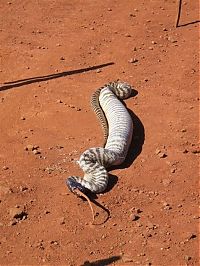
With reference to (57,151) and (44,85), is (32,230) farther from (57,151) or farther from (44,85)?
(44,85)

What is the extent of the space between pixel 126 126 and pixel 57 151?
1.18 metres

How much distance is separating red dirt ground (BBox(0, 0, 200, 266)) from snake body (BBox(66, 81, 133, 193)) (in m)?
0.18

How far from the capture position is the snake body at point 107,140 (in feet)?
27.4

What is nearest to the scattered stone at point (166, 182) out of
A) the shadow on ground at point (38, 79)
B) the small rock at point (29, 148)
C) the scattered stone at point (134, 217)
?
the scattered stone at point (134, 217)

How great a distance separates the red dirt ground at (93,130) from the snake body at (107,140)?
0.18 metres

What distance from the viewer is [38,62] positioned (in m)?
12.0

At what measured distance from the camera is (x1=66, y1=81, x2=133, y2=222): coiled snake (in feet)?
27.3

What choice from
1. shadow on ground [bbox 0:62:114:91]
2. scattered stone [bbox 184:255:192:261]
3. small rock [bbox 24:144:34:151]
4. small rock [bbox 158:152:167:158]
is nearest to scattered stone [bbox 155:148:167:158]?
small rock [bbox 158:152:167:158]

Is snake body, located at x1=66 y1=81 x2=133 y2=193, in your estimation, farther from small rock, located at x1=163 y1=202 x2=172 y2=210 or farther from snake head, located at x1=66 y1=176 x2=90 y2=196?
small rock, located at x1=163 y1=202 x2=172 y2=210

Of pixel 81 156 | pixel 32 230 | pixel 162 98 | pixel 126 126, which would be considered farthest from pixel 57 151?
pixel 162 98

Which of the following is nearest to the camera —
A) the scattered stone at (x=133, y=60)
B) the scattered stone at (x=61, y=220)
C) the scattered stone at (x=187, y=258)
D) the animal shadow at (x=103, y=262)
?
the animal shadow at (x=103, y=262)

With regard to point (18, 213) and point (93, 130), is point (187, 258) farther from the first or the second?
point (93, 130)

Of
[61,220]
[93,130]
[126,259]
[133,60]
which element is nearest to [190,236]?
[126,259]

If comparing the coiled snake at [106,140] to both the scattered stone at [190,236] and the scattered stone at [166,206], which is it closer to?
the scattered stone at [166,206]
